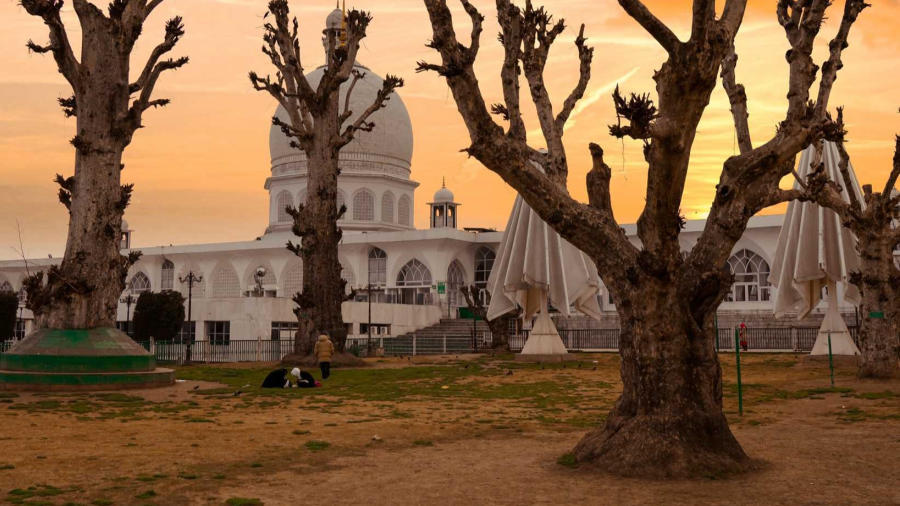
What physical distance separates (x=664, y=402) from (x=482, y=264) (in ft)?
174

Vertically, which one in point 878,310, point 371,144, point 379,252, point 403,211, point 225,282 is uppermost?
point 371,144

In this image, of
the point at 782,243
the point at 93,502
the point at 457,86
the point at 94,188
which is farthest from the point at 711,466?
the point at 782,243

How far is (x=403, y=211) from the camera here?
66.2 m

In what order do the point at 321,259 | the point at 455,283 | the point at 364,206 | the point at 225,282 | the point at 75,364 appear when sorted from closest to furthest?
1. the point at 75,364
2. the point at 321,259
3. the point at 455,283
4. the point at 364,206
5. the point at 225,282

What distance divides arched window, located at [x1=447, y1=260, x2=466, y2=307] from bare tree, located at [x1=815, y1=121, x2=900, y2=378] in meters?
42.4

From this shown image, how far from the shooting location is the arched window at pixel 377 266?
61438 mm

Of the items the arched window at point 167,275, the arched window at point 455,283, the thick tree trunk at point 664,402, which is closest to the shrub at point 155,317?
the arched window at point 455,283

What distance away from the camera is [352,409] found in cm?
1270

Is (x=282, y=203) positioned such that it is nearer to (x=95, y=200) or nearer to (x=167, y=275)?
(x=167, y=275)

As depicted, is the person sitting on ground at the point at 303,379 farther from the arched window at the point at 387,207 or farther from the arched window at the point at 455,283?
the arched window at the point at 387,207

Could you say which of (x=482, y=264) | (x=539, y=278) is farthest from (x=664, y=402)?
(x=482, y=264)

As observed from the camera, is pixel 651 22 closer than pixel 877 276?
Yes

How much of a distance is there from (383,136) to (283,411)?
53411 millimetres

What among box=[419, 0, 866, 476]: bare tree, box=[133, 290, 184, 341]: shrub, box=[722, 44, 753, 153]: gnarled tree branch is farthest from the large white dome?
box=[419, 0, 866, 476]: bare tree
